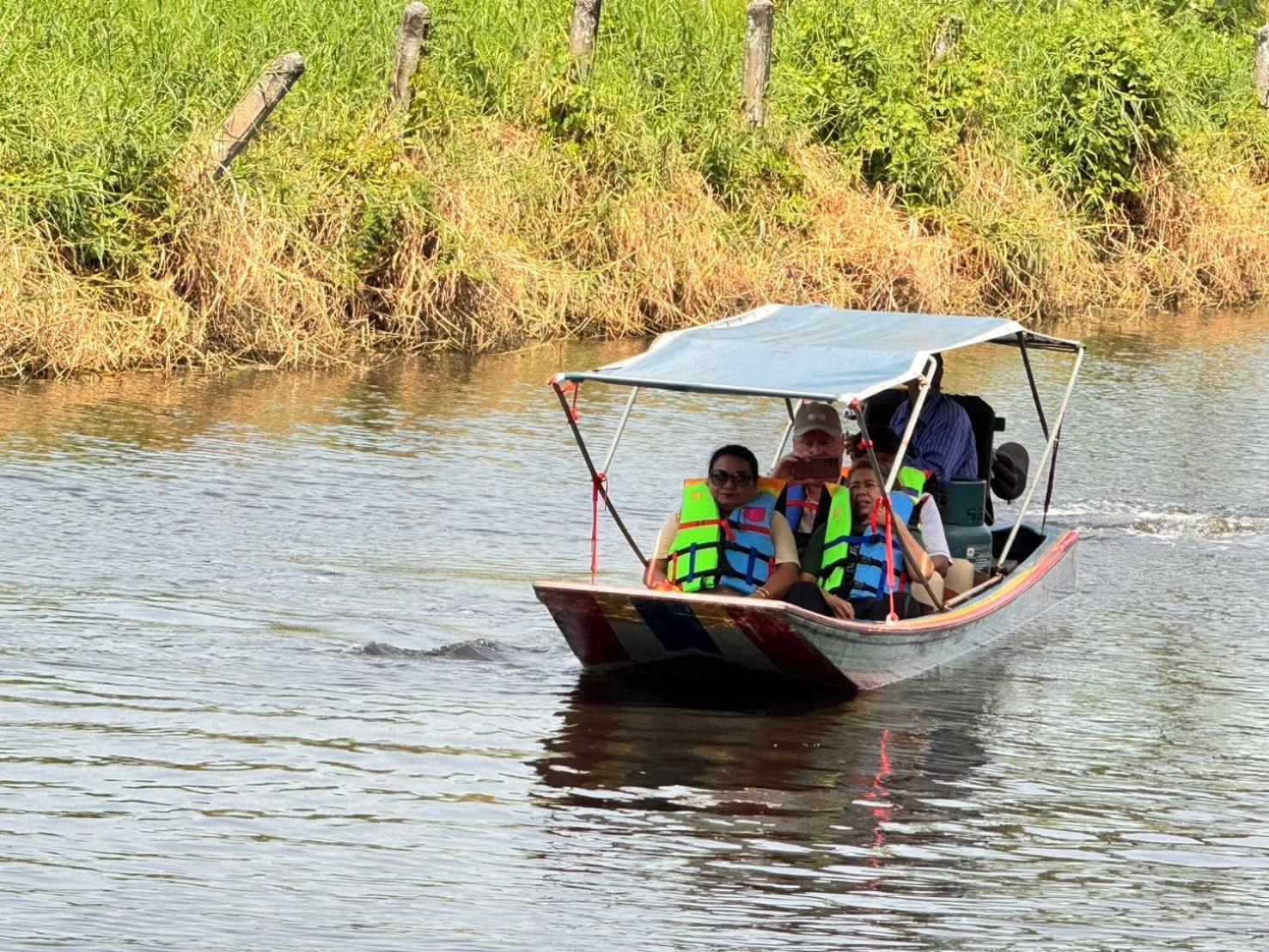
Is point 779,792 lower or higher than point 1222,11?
lower

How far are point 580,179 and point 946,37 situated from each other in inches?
214

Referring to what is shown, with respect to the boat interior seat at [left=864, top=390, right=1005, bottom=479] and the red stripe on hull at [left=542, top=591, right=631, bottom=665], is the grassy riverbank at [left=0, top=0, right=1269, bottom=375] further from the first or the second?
the red stripe on hull at [left=542, top=591, right=631, bottom=665]

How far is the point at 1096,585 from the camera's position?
12.9m

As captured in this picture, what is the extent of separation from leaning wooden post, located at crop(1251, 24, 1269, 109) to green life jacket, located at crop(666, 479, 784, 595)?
20.3m

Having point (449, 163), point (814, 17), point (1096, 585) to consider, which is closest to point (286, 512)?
point (1096, 585)

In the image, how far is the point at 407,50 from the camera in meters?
20.2

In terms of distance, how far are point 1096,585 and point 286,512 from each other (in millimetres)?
4477

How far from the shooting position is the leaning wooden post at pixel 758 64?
22234 millimetres

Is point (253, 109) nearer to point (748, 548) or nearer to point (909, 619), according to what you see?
point (748, 548)

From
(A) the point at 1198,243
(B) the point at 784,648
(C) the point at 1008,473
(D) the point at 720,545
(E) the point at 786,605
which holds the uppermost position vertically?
(A) the point at 1198,243

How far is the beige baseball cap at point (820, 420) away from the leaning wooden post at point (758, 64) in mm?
12054

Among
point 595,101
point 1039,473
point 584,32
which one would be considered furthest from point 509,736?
point 584,32

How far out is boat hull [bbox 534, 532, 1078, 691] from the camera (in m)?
9.35

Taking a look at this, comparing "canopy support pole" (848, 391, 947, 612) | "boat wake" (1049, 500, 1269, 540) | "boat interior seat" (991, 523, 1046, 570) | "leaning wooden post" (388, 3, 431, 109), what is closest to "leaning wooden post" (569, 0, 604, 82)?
"leaning wooden post" (388, 3, 431, 109)
